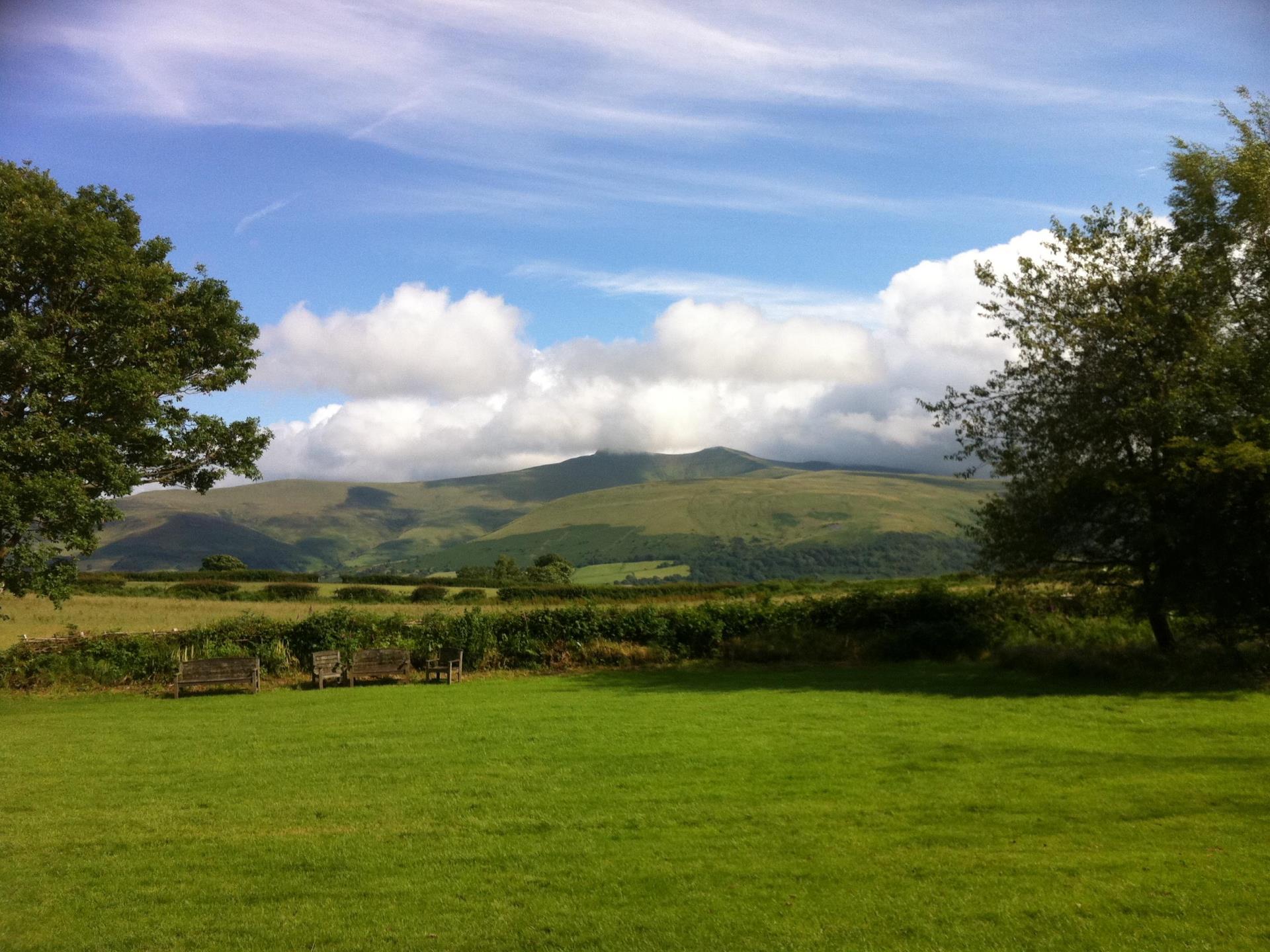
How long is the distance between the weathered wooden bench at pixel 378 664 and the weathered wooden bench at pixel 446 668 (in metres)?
0.77

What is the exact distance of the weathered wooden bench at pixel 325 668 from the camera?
964 inches

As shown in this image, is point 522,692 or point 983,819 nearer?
point 983,819

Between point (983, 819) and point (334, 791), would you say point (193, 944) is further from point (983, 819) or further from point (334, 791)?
point (983, 819)

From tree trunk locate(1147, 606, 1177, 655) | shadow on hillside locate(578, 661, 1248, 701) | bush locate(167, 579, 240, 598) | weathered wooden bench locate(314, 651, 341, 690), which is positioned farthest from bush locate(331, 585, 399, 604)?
tree trunk locate(1147, 606, 1177, 655)

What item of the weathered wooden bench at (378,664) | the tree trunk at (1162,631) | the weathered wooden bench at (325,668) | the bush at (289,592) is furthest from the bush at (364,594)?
the tree trunk at (1162,631)

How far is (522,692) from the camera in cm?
2188

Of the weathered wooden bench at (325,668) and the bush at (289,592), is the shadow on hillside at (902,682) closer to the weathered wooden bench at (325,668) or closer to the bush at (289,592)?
the weathered wooden bench at (325,668)

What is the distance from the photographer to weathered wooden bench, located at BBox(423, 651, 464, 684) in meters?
25.6

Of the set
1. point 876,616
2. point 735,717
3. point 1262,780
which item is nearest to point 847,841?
point 1262,780

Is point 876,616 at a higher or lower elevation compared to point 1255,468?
lower

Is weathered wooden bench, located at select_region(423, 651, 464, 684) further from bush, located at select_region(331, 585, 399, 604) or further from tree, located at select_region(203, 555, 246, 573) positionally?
tree, located at select_region(203, 555, 246, 573)

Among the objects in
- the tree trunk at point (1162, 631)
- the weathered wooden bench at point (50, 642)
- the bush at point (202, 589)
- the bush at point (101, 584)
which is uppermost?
the tree trunk at point (1162, 631)

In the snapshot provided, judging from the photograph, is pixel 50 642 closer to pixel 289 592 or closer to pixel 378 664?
pixel 378 664

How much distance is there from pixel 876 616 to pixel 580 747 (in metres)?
17.1
